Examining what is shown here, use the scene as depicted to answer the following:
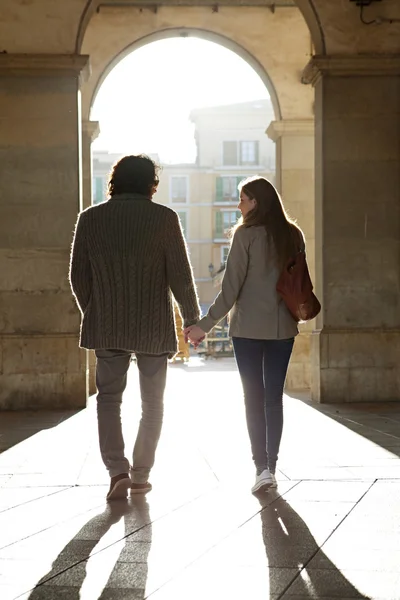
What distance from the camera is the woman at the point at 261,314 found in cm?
507

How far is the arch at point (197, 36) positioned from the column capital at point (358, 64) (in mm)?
3405

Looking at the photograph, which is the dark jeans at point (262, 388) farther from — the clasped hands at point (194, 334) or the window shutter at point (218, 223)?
the window shutter at point (218, 223)

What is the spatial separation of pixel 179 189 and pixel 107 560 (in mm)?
50368

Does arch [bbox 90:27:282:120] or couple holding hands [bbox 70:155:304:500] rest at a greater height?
arch [bbox 90:27:282:120]


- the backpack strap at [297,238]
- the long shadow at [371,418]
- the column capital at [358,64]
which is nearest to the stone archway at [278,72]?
the column capital at [358,64]

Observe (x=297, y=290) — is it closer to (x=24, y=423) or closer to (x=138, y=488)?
(x=138, y=488)

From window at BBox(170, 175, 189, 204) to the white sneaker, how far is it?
4870cm

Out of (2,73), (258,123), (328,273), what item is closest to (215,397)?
(328,273)

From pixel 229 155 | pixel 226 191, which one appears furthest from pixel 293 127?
pixel 229 155

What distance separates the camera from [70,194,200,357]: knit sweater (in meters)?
4.84

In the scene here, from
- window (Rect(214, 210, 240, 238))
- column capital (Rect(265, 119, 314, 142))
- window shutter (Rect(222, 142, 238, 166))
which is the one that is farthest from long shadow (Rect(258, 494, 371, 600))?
window shutter (Rect(222, 142, 238, 166))

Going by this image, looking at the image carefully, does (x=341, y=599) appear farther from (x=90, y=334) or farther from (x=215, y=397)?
(x=215, y=397)

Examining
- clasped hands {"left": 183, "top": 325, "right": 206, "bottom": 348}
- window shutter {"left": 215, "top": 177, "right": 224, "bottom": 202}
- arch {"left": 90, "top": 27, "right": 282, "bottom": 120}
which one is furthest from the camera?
window shutter {"left": 215, "top": 177, "right": 224, "bottom": 202}

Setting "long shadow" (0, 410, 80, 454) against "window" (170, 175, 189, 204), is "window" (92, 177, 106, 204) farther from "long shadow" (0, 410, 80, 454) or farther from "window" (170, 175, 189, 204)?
"long shadow" (0, 410, 80, 454)
